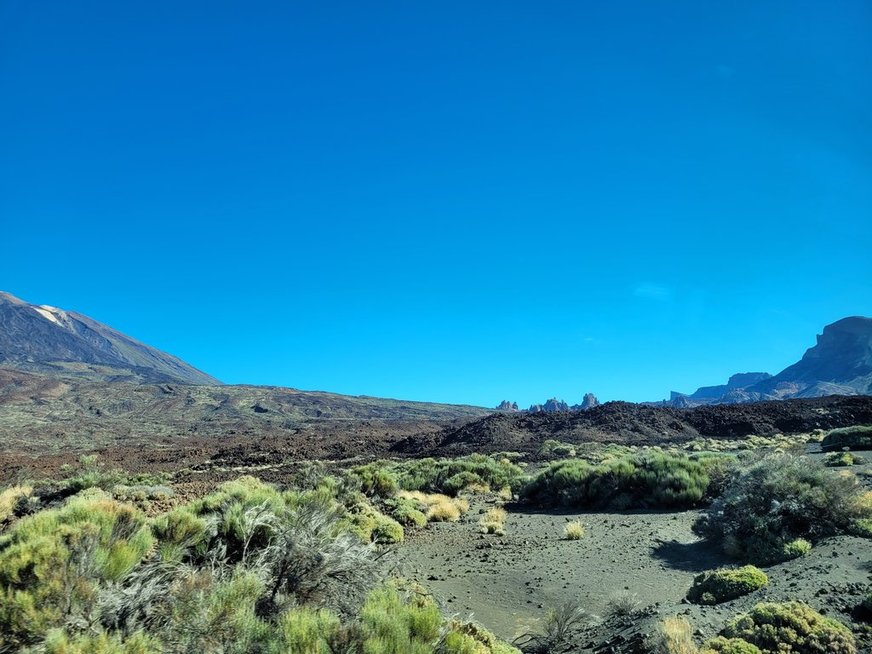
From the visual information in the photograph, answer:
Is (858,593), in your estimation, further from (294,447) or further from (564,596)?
(294,447)

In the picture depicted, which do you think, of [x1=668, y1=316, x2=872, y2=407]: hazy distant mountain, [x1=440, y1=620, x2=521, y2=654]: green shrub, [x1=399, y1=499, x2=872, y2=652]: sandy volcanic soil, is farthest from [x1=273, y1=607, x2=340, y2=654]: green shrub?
[x1=668, y1=316, x2=872, y2=407]: hazy distant mountain

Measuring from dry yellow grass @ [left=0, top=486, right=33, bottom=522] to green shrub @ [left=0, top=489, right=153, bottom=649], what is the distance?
27.8 ft

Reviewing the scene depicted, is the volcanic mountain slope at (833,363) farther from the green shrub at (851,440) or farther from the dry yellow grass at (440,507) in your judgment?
the dry yellow grass at (440,507)

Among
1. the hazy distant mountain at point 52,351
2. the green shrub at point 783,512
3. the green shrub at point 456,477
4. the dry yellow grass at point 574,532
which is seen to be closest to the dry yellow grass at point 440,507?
the green shrub at point 456,477

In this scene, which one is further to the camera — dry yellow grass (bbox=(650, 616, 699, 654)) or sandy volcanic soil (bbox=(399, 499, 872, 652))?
sandy volcanic soil (bbox=(399, 499, 872, 652))

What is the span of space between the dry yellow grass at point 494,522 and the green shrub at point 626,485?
2.56 m

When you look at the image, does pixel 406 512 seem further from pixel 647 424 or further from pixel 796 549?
pixel 647 424

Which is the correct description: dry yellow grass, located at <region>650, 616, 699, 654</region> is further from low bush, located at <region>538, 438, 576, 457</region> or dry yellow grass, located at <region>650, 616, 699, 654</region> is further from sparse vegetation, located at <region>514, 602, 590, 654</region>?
low bush, located at <region>538, 438, 576, 457</region>

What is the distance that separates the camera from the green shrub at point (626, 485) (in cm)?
1652

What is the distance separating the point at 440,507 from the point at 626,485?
6.53 meters

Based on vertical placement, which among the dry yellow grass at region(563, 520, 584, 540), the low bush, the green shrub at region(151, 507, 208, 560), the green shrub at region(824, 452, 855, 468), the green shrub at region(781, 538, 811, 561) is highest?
the green shrub at region(151, 507, 208, 560)

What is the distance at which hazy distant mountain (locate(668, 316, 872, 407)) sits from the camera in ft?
491

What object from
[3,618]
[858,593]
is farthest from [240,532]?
[858,593]

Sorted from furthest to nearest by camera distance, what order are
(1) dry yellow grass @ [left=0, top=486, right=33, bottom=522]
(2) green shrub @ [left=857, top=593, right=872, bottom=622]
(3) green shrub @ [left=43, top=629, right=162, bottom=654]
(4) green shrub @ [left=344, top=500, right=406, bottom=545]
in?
(4) green shrub @ [left=344, top=500, right=406, bottom=545] < (1) dry yellow grass @ [left=0, top=486, right=33, bottom=522] < (2) green shrub @ [left=857, top=593, right=872, bottom=622] < (3) green shrub @ [left=43, top=629, right=162, bottom=654]
